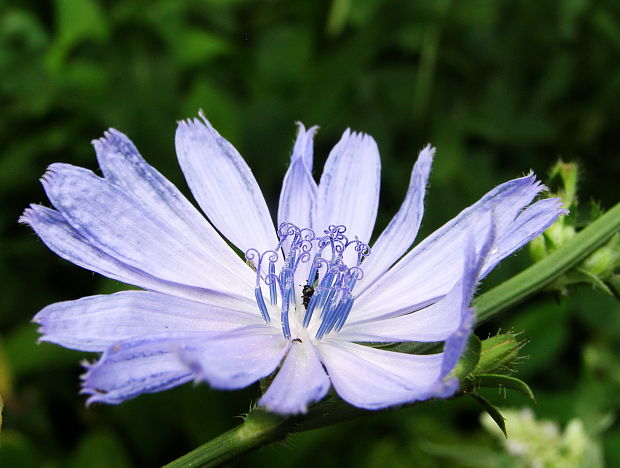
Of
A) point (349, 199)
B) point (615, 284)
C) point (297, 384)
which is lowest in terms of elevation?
point (297, 384)

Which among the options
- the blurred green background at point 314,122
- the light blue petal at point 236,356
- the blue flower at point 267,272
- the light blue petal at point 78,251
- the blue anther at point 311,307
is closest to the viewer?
the light blue petal at point 236,356

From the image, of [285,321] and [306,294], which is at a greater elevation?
[306,294]

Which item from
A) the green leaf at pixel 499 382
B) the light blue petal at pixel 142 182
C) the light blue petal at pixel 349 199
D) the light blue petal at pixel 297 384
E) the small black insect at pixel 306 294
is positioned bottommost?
the light blue petal at pixel 297 384

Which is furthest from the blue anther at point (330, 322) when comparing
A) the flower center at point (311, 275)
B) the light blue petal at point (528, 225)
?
the light blue petal at point (528, 225)

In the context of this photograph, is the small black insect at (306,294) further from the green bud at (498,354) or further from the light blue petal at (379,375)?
the green bud at (498,354)

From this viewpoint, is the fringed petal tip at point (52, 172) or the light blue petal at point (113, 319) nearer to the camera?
the light blue petal at point (113, 319)

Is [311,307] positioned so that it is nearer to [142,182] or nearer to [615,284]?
[142,182]

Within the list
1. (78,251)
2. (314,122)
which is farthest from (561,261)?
(314,122)

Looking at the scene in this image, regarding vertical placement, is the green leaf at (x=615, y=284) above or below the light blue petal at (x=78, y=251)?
above
